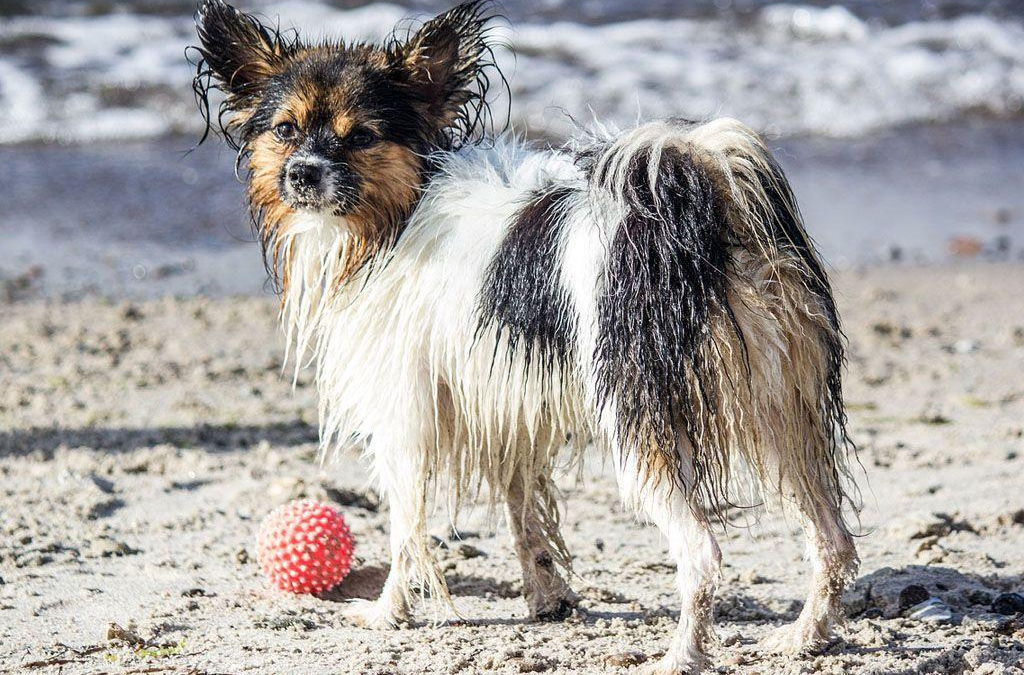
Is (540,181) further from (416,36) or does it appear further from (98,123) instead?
(98,123)

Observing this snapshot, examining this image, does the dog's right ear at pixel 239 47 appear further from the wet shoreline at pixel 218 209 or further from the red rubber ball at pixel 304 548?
the wet shoreline at pixel 218 209

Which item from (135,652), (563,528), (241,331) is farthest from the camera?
(241,331)

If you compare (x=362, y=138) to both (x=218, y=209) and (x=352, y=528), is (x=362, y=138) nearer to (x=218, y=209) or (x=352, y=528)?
(x=352, y=528)

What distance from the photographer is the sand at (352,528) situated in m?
3.69

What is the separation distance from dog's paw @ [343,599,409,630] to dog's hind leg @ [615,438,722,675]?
0.97m

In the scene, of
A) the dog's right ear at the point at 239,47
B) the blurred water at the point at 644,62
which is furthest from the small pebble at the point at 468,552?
the blurred water at the point at 644,62

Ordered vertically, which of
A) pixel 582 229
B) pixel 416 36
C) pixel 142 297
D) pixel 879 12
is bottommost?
pixel 142 297

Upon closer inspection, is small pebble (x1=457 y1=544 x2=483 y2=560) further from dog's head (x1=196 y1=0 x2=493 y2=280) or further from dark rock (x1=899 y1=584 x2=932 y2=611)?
dark rock (x1=899 y1=584 x2=932 y2=611)

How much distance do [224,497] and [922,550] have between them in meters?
2.75

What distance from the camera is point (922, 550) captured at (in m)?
4.45

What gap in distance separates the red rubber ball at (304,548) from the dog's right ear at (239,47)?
140 cm

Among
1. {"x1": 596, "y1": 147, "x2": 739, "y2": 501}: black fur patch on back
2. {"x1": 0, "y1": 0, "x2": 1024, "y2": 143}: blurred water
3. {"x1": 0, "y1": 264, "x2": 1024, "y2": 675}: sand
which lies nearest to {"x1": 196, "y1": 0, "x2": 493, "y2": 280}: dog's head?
{"x1": 596, "y1": 147, "x2": 739, "y2": 501}: black fur patch on back

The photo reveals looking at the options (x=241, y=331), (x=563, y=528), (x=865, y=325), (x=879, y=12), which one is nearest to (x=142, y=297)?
(x=241, y=331)

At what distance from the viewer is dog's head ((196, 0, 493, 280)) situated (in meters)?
3.75
